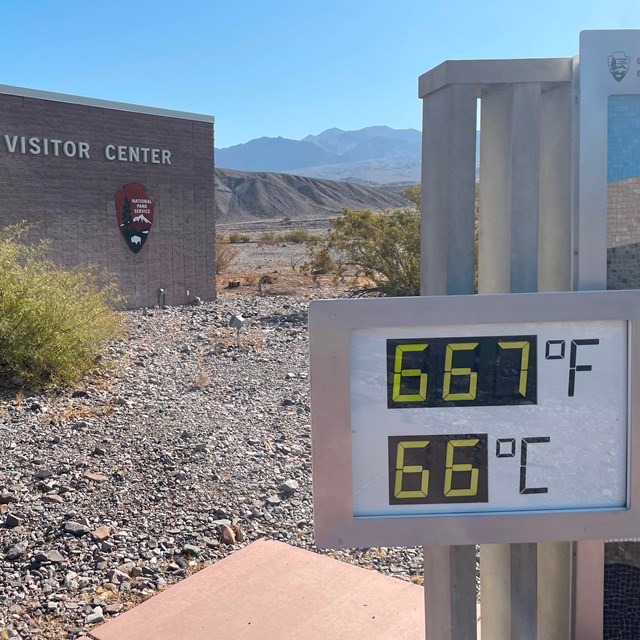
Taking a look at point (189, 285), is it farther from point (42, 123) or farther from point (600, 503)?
point (600, 503)

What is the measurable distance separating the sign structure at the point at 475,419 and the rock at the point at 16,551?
2.94 meters

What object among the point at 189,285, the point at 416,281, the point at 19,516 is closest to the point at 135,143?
the point at 189,285

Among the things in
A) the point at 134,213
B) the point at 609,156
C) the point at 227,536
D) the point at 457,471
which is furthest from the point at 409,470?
the point at 134,213

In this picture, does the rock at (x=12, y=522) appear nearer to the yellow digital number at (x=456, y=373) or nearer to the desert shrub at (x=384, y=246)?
the yellow digital number at (x=456, y=373)

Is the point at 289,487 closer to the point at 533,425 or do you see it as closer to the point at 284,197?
the point at 533,425

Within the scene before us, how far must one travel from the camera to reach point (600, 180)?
2266mm

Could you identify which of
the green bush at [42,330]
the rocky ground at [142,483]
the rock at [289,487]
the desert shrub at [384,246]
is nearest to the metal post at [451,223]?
the rocky ground at [142,483]

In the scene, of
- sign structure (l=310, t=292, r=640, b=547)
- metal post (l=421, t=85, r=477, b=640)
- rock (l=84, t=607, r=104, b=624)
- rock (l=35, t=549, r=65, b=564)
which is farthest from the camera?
rock (l=35, t=549, r=65, b=564)

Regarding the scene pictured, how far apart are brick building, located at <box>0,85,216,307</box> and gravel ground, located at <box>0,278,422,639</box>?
6.53 meters

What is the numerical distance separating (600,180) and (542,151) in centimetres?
25

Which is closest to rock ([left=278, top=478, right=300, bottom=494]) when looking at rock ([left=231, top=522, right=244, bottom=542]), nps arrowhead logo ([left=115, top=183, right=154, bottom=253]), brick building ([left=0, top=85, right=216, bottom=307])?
rock ([left=231, top=522, right=244, bottom=542])

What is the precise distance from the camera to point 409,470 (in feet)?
7.20

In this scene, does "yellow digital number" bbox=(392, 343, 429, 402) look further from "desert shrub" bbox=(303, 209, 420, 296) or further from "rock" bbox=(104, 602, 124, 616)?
"desert shrub" bbox=(303, 209, 420, 296)

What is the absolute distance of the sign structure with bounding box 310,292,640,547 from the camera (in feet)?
6.97
